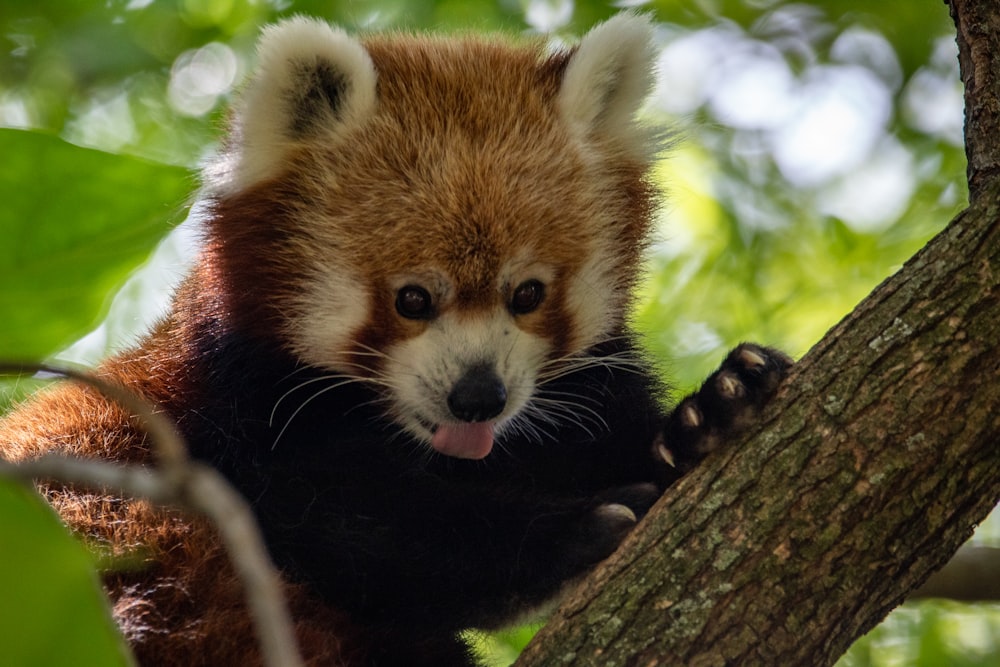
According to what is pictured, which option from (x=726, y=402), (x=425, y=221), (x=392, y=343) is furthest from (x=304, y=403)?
(x=726, y=402)

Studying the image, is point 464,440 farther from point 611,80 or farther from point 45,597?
point 45,597

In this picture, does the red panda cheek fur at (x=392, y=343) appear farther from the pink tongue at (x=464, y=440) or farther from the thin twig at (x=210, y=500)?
the thin twig at (x=210, y=500)

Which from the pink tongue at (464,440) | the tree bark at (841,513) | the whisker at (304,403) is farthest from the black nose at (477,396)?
the tree bark at (841,513)

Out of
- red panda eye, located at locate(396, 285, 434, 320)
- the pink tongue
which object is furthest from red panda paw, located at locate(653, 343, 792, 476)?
red panda eye, located at locate(396, 285, 434, 320)

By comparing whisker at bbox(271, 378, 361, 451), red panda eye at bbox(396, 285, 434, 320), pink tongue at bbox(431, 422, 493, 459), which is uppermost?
red panda eye at bbox(396, 285, 434, 320)

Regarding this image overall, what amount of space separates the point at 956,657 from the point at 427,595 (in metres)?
2.57

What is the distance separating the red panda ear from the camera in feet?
9.87

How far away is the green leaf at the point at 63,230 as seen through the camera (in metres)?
1.21

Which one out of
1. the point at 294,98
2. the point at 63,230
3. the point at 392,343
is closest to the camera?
the point at 63,230

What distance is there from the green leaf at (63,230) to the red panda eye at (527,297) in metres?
1.83

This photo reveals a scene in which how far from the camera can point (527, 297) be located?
308 centimetres

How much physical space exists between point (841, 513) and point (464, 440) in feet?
4.06

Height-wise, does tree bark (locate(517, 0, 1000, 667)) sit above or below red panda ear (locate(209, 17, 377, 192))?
below

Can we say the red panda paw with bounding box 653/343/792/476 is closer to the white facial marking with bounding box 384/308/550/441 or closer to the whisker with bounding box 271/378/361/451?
the white facial marking with bounding box 384/308/550/441
